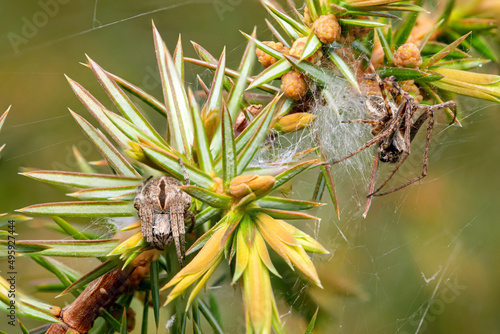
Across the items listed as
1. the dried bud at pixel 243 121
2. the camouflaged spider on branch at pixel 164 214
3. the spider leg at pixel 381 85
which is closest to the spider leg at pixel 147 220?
the camouflaged spider on branch at pixel 164 214

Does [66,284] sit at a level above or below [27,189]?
below

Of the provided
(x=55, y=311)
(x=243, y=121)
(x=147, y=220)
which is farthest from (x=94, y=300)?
(x=243, y=121)

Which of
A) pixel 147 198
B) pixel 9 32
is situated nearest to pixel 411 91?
pixel 147 198

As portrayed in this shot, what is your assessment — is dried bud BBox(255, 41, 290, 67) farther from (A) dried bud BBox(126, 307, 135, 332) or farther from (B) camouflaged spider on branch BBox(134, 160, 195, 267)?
(A) dried bud BBox(126, 307, 135, 332)

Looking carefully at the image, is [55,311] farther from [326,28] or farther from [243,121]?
[326,28]

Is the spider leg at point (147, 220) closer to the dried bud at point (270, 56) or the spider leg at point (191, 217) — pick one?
the spider leg at point (191, 217)

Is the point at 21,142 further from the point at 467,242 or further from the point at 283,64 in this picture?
the point at 467,242
